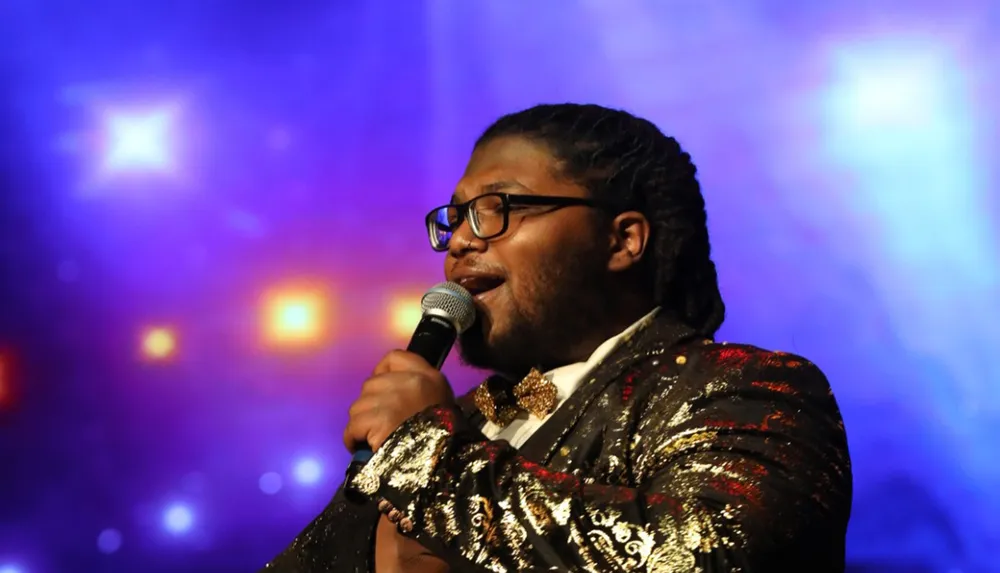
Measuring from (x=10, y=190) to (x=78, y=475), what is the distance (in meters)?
0.79

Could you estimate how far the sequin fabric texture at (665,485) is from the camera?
944 millimetres

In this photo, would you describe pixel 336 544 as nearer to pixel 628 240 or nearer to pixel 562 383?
pixel 562 383

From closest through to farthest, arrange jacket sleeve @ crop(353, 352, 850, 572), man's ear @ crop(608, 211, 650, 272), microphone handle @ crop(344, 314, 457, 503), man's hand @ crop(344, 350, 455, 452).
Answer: jacket sleeve @ crop(353, 352, 850, 572)
man's hand @ crop(344, 350, 455, 452)
microphone handle @ crop(344, 314, 457, 503)
man's ear @ crop(608, 211, 650, 272)

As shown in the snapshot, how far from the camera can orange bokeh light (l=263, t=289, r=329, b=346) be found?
2.60 meters

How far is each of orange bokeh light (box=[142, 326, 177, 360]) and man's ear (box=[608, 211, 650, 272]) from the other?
150 centimetres

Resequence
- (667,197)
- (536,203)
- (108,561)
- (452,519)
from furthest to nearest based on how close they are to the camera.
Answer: (108,561), (667,197), (536,203), (452,519)

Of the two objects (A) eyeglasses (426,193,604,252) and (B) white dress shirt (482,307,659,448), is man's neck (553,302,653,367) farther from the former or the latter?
(A) eyeglasses (426,193,604,252)

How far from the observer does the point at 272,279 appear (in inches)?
103

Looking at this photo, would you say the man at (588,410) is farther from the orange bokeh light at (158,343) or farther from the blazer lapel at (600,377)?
the orange bokeh light at (158,343)

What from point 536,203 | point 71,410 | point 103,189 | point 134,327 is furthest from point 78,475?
point 536,203

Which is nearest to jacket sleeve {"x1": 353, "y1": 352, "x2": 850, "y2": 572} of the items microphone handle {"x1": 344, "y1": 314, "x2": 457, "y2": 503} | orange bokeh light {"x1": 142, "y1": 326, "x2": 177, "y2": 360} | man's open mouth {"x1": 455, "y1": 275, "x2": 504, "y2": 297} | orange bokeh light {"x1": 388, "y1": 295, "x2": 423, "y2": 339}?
microphone handle {"x1": 344, "y1": 314, "x2": 457, "y2": 503}

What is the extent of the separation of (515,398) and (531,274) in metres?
0.18

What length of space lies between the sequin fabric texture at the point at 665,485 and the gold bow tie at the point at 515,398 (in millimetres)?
158

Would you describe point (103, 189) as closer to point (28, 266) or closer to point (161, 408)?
point (28, 266)
